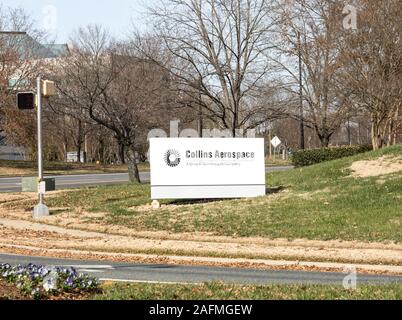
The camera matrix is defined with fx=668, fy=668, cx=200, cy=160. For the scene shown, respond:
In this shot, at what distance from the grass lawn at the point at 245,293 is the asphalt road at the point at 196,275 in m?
2.27

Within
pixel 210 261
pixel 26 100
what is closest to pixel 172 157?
pixel 26 100

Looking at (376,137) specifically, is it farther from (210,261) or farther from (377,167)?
(210,261)

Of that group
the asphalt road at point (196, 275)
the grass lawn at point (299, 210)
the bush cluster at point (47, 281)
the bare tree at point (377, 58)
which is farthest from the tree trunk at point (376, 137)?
the bush cluster at point (47, 281)

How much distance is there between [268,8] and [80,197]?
1258 cm

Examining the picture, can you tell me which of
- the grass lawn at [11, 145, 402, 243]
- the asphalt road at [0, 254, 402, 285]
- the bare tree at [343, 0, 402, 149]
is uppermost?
the bare tree at [343, 0, 402, 149]

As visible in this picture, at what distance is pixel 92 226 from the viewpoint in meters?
20.7

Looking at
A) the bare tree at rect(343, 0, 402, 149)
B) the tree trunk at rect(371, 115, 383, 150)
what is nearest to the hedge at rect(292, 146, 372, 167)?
the tree trunk at rect(371, 115, 383, 150)

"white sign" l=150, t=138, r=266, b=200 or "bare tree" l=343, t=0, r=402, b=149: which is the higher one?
"bare tree" l=343, t=0, r=402, b=149

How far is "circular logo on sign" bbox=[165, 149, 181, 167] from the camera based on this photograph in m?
23.3

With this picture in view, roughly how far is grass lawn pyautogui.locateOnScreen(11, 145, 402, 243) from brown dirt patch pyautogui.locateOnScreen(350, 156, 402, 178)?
0.41 m

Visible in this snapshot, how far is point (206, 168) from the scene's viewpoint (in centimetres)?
2355

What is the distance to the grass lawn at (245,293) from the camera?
730 centimetres

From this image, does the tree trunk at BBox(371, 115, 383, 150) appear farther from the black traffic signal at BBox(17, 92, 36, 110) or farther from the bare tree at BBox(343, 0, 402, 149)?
the black traffic signal at BBox(17, 92, 36, 110)

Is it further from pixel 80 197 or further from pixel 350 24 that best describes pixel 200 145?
pixel 350 24
